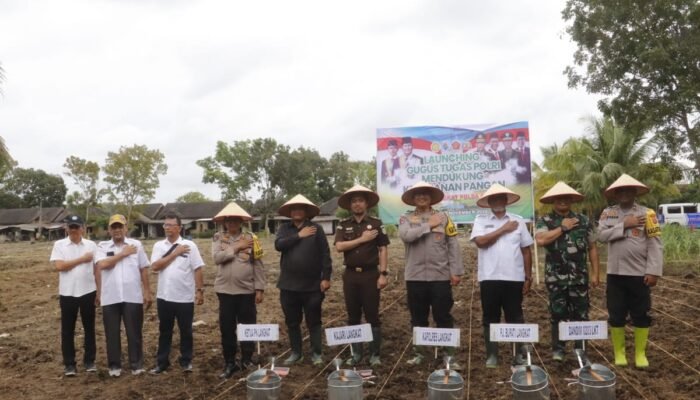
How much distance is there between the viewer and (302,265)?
16.4ft

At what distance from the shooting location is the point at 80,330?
7230mm

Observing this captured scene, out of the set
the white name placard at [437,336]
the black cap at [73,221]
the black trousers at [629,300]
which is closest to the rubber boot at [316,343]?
the white name placard at [437,336]

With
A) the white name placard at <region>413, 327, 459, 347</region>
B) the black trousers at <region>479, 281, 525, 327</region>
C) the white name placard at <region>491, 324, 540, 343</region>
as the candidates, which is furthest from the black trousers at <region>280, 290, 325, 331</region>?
the white name placard at <region>491, 324, 540, 343</region>

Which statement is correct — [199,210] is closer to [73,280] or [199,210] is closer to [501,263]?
[73,280]

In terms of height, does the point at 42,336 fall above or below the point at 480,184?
below

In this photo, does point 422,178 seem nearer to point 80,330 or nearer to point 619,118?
point 80,330

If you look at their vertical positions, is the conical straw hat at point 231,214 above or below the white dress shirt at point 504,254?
above

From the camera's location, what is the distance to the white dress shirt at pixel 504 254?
183 inches

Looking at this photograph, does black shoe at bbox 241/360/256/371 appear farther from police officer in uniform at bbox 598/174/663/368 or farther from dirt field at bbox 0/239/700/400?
police officer in uniform at bbox 598/174/663/368

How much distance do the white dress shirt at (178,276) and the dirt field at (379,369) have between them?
721 mm

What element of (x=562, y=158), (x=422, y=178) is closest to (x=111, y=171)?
(x=562, y=158)

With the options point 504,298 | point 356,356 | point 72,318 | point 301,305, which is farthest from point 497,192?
point 72,318

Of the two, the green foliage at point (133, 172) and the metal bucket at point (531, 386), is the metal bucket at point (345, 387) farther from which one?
the green foliage at point (133, 172)

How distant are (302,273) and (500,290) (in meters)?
1.73
